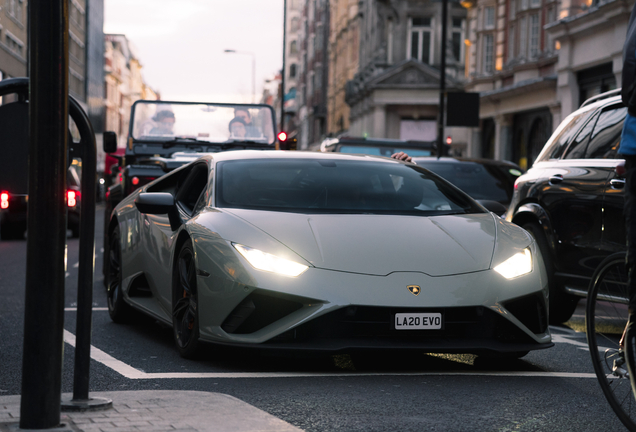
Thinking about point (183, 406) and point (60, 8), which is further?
point (183, 406)

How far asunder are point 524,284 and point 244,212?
5.58 ft

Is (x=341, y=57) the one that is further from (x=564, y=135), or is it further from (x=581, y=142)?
(x=581, y=142)

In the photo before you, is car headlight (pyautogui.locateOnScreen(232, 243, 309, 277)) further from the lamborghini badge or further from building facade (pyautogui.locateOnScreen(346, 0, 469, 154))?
building facade (pyautogui.locateOnScreen(346, 0, 469, 154))

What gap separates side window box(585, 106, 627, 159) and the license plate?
2.75m

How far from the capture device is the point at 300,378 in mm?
5547

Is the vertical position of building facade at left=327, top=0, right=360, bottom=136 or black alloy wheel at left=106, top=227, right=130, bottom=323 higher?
building facade at left=327, top=0, right=360, bottom=136

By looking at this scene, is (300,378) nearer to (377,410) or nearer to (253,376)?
(253,376)

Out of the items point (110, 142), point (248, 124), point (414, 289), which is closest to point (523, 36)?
point (248, 124)

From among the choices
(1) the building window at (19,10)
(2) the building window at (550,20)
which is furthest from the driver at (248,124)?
(1) the building window at (19,10)

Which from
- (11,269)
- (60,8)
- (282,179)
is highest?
(60,8)

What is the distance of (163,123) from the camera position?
1573cm

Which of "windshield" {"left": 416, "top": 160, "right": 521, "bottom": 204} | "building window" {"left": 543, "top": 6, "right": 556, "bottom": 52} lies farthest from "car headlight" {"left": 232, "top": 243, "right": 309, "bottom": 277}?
"building window" {"left": 543, "top": 6, "right": 556, "bottom": 52}

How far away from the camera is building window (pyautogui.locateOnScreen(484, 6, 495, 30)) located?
123 ft

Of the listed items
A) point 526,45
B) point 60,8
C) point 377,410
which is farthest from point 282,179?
point 526,45
